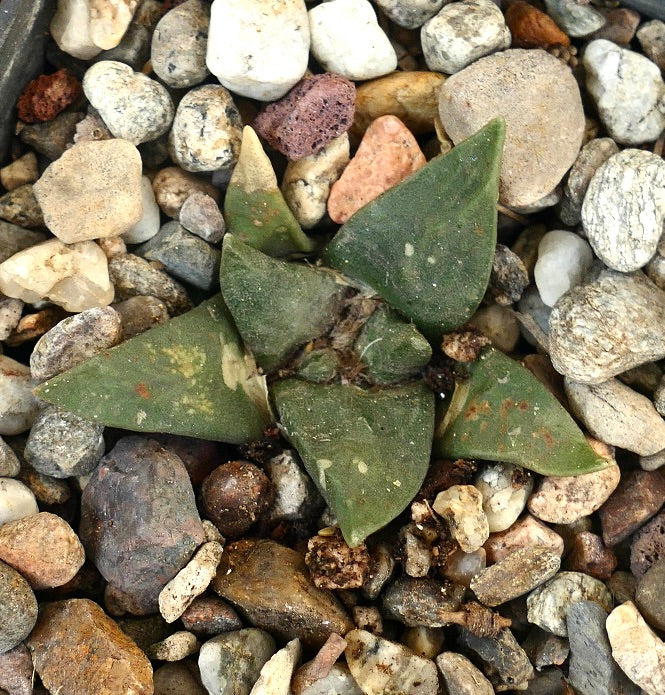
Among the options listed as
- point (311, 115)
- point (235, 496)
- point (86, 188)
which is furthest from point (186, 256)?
point (235, 496)

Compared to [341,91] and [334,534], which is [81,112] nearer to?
[341,91]

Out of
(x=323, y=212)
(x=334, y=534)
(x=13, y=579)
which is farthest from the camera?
(x=323, y=212)

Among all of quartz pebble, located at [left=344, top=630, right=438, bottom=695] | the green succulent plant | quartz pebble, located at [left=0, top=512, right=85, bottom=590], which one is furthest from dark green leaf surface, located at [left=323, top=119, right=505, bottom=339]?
quartz pebble, located at [left=0, top=512, right=85, bottom=590]

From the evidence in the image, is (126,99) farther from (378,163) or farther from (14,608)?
(14,608)

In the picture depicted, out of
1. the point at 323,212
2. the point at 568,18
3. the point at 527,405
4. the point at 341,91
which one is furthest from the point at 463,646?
the point at 568,18

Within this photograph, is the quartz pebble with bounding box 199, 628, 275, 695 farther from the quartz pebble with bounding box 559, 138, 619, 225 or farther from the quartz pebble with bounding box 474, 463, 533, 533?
the quartz pebble with bounding box 559, 138, 619, 225
